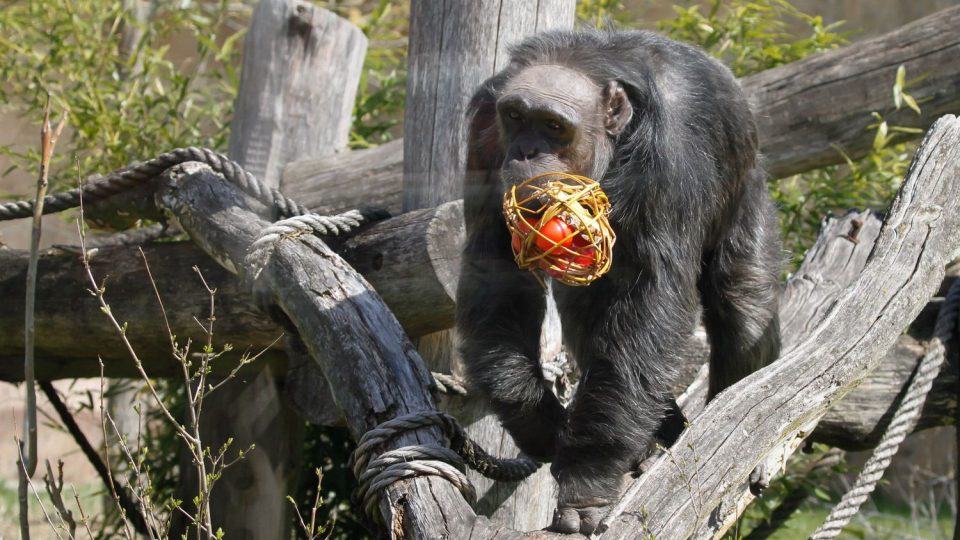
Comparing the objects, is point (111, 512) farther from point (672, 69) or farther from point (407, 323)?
point (672, 69)

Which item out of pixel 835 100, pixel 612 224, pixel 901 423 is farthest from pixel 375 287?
pixel 835 100

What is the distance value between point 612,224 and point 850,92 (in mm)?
1946

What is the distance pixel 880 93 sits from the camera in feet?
15.0

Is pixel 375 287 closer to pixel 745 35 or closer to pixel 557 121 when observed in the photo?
pixel 557 121

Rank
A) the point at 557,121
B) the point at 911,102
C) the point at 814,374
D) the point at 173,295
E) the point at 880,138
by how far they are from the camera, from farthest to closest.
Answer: the point at 880,138, the point at 911,102, the point at 173,295, the point at 557,121, the point at 814,374

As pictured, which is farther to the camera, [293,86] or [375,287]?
[293,86]

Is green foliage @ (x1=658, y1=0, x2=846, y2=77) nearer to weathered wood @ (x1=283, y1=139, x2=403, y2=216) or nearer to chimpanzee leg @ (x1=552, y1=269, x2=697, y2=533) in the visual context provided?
weathered wood @ (x1=283, y1=139, x2=403, y2=216)

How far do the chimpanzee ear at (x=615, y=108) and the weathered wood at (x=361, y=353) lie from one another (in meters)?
0.96

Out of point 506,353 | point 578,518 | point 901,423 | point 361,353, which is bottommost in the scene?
point 901,423

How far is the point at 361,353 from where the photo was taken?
114 inches

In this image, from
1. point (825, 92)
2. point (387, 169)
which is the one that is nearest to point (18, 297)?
point (387, 169)

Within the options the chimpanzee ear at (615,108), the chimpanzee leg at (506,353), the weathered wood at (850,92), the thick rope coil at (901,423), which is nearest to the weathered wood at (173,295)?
the chimpanzee leg at (506,353)

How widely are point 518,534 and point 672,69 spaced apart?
5.85 feet

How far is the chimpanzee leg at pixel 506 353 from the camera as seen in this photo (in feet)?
11.0
